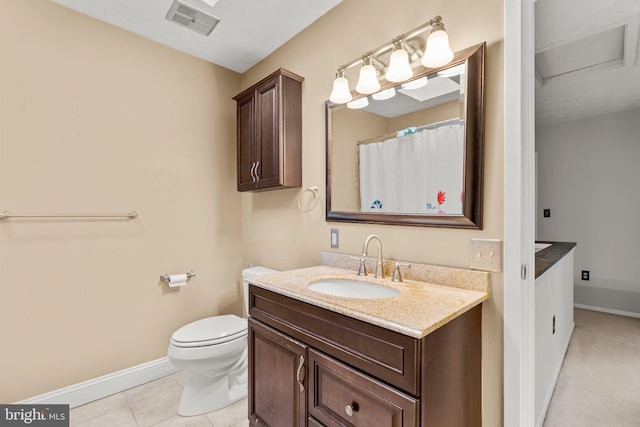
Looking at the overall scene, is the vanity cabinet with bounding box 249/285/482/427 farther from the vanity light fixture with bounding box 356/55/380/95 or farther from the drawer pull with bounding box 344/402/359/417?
the vanity light fixture with bounding box 356/55/380/95

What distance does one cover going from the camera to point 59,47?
1.83 metres

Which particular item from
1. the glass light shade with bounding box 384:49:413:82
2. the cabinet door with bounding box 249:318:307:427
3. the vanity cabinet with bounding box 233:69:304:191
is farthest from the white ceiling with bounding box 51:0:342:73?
the cabinet door with bounding box 249:318:307:427

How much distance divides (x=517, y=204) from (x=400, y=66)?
775 mm

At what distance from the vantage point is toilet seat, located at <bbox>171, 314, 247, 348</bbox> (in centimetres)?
174

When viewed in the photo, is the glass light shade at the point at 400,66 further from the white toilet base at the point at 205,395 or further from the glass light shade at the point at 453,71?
the white toilet base at the point at 205,395

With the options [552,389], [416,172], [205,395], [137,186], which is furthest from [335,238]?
[552,389]

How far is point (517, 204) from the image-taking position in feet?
3.66

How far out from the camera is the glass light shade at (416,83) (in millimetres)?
1384

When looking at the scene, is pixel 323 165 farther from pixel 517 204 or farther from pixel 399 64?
pixel 517 204

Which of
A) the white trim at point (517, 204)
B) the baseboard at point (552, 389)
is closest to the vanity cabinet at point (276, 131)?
the white trim at point (517, 204)

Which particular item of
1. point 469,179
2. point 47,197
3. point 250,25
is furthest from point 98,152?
point 469,179

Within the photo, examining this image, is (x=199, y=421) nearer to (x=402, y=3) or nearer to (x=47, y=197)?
(x=47, y=197)

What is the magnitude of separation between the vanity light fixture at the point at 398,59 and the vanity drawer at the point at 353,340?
1.09 m

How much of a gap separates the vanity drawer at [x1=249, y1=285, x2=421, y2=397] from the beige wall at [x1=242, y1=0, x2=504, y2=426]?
0.52 metres
